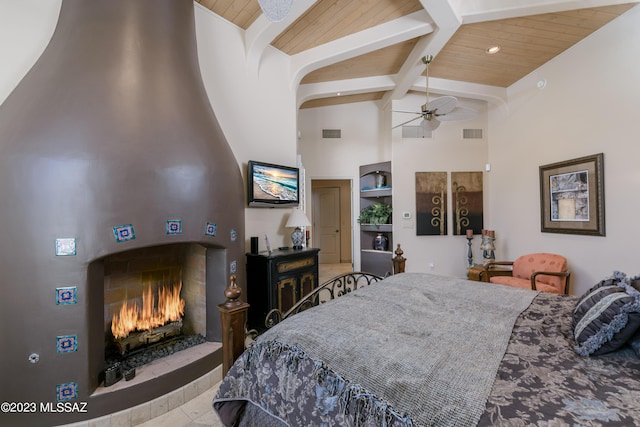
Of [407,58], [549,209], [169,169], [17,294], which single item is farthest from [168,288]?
[549,209]

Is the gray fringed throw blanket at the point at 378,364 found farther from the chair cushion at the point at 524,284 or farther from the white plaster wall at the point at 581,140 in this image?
the white plaster wall at the point at 581,140

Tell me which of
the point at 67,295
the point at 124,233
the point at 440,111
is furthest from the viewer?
the point at 440,111

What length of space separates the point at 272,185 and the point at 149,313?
1782 millimetres

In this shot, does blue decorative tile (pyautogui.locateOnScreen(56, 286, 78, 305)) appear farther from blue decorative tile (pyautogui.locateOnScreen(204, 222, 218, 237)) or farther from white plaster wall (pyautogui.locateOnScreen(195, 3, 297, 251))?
white plaster wall (pyautogui.locateOnScreen(195, 3, 297, 251))

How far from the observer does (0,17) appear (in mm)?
1771

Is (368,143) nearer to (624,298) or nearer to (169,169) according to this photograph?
(169,169)

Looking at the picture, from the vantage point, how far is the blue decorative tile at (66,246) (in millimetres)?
1594

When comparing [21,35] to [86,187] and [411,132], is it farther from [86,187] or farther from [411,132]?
[411,132]

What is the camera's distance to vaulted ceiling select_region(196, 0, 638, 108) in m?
2.67

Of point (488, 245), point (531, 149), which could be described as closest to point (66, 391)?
point (488, 245)

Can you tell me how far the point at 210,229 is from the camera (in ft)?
7.23

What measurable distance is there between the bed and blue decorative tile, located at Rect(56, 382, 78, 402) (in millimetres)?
1079

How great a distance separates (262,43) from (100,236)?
8.61 feet

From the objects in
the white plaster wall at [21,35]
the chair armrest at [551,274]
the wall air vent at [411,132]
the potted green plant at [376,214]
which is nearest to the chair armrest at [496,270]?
the chair armrest at [551,274]
